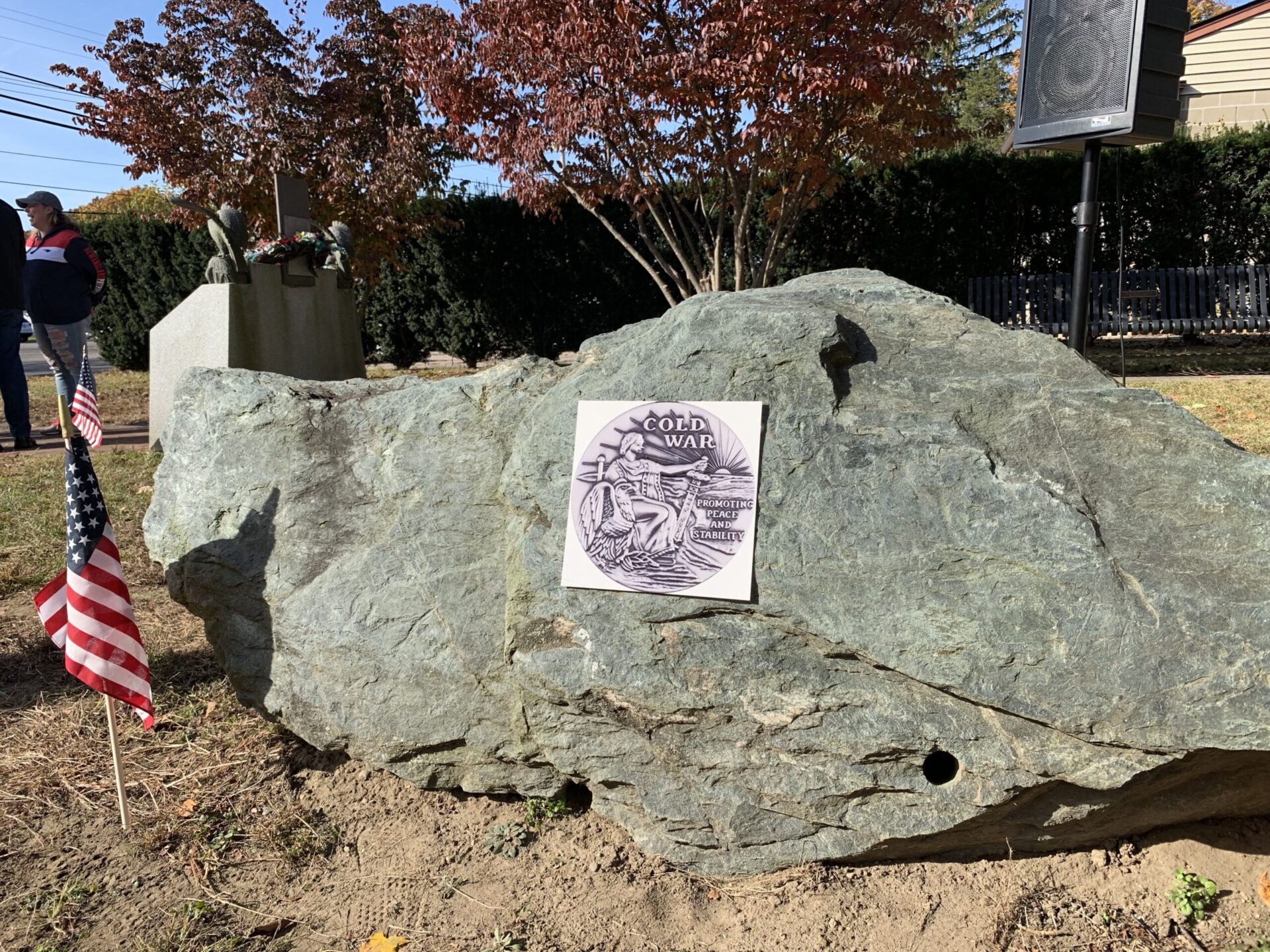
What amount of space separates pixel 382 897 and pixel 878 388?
1.90 m

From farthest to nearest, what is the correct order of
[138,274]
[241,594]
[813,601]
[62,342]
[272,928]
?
[138,274] < [62,342] < [241,594] < [272,928] < [813,601]

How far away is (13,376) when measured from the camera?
7.84m

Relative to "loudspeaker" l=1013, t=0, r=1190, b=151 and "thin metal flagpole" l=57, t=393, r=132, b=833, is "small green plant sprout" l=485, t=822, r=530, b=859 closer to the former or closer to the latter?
"thin metal flagpole" l=57, t=393, r=132, b=833

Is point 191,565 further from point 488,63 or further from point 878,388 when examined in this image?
point 488,63

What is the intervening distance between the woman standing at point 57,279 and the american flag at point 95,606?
5.65m

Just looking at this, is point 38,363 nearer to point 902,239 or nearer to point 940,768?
point 902,239

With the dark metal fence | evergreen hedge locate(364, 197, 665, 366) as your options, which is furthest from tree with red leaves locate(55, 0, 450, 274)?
the dark metal fence

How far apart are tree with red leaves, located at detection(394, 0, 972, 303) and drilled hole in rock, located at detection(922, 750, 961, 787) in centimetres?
623

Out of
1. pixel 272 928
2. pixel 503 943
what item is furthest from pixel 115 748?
pixel 503 943

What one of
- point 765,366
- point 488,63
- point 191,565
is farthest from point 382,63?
point 765,366

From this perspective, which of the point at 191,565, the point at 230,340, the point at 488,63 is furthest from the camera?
the point at 488,63

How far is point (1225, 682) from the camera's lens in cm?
197

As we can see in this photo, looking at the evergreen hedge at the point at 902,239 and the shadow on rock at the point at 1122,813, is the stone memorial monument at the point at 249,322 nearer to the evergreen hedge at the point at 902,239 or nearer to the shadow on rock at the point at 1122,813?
the evergreen hedge at the point at 902,239

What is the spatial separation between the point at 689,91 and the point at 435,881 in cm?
680
